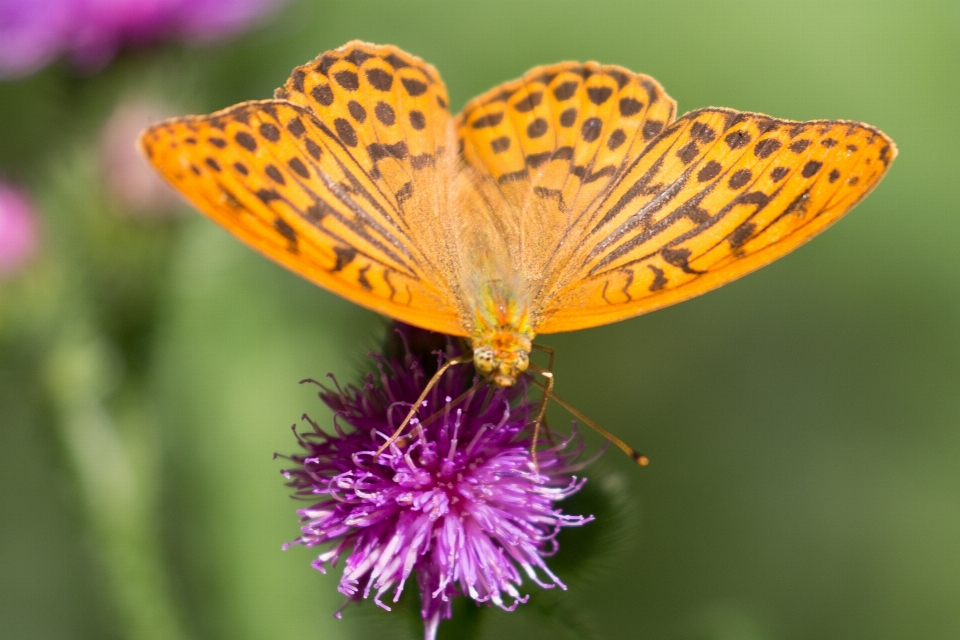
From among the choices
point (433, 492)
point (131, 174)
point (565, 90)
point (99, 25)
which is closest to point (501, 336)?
point (433, 492)

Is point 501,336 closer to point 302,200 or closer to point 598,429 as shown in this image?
point 598,429

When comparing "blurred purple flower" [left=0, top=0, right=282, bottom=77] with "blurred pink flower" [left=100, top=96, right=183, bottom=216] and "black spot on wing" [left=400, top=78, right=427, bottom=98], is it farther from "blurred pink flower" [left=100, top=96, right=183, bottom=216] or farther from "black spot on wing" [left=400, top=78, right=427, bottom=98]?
"black spot on wing" [left=400, top=78, right=427, bottom=98]

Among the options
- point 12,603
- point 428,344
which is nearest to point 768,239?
point 428,344

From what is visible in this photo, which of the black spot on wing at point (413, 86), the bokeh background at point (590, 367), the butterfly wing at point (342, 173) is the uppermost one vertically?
the black spot on wing at point (413, 86)

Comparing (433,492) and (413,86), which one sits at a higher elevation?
(413,86)

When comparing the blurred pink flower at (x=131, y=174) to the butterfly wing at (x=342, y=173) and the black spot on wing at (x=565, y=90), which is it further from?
the black spot on wing at (x=565, y=90)

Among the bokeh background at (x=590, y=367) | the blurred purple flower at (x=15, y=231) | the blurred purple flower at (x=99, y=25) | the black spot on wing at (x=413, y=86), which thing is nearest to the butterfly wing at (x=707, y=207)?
the black spot on wing at (x=413, y=86)

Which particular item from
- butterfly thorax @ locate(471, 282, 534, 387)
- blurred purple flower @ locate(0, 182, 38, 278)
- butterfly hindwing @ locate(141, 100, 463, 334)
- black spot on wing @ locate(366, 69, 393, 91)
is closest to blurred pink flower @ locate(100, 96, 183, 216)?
blurred purple flower @ locate(0, 182, 38, 278)

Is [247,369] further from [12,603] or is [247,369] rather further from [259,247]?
[259,247]
